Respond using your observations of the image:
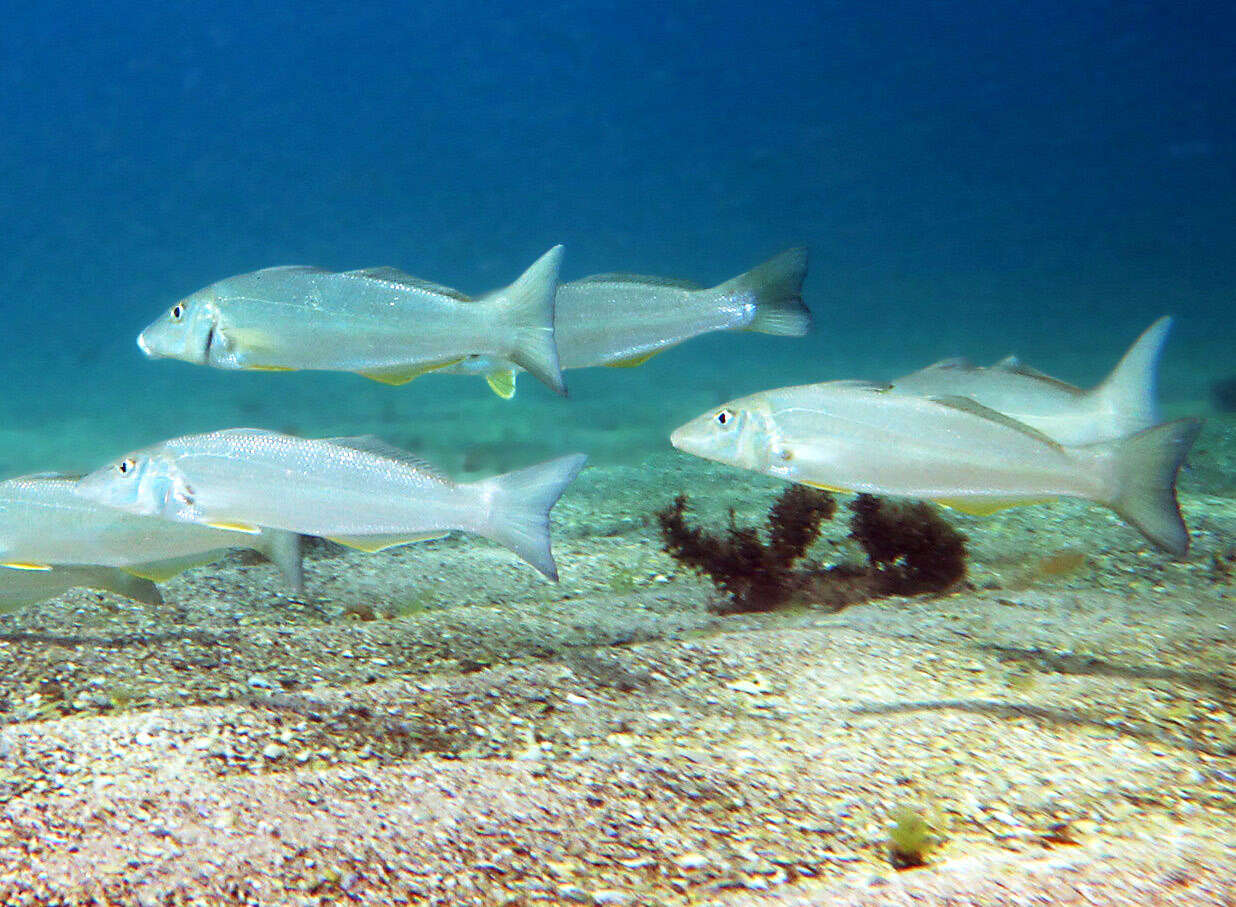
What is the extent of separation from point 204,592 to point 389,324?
2.84m

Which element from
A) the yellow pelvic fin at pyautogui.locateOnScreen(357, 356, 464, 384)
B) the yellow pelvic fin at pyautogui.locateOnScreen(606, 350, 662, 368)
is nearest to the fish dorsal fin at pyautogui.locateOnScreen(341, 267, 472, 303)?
the yellow pelvic fin at pyautogui.locateOnScreen(357, 356, 464, 384)

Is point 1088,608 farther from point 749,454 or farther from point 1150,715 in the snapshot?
point 749,454

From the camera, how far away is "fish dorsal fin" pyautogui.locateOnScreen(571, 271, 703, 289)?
12.2 feet

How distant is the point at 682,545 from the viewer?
539 cm

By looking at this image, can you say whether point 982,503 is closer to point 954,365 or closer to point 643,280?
point 954,365

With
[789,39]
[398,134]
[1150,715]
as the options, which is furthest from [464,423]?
[398,134]

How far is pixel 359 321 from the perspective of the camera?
329 centimetres

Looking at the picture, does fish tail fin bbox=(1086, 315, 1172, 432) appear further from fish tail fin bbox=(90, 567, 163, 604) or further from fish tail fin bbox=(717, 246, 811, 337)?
fish tail fin bbox=(90, 567, 163, 604)

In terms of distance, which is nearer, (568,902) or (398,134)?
(568,902)

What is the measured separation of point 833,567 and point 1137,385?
8.55 feet

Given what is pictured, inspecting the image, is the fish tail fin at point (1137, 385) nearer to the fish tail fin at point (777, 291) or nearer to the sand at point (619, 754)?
the sand at point (619, 754)

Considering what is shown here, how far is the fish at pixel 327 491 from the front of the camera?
9.48ft

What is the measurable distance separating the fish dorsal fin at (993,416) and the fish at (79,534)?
2.91 meters

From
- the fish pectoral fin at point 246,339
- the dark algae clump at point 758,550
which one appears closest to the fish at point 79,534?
the fish pectoral fin at point 246,339
